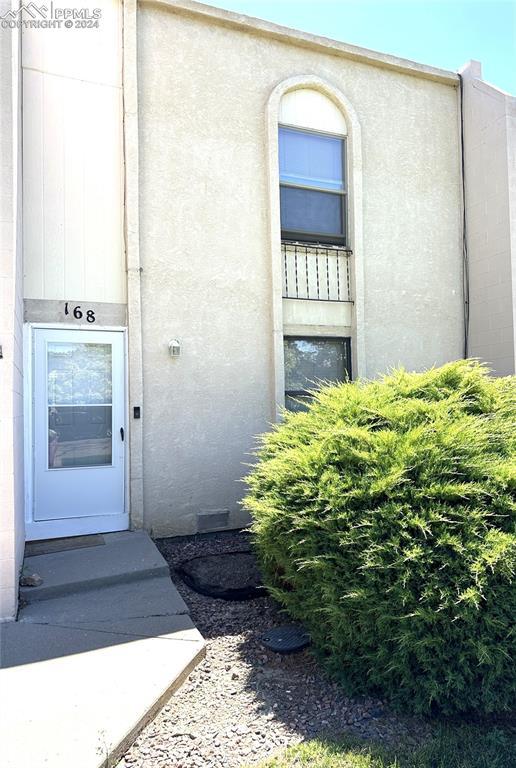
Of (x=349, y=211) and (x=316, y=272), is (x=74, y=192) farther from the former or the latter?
(x=349, y=211)

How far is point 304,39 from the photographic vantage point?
6449 mm

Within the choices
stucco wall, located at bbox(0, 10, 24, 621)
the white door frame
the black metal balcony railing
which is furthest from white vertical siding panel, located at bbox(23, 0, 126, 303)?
the black metal balcony railing

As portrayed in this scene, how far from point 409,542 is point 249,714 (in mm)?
1301

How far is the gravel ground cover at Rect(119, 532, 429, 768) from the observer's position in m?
2.46

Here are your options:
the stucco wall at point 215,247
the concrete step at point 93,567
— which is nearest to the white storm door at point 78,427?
the stucco wall at point 215,247

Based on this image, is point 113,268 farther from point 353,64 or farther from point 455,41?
point 455,41

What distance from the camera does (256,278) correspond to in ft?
20.4

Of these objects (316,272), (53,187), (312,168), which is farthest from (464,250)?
(53,187)

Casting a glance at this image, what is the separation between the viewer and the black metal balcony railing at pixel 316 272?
21.2 feet

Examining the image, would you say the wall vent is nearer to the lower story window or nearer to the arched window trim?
the arched window trim

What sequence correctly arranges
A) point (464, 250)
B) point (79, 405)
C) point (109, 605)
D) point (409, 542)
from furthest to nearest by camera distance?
point (464, 250) < point (79, 405) < point (109, 605) < point (409, 542)

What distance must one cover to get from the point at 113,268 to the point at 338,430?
12.0ft

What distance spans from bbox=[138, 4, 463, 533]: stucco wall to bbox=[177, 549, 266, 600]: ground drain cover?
2.64 ft

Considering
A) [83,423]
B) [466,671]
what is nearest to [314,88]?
[83,423]
